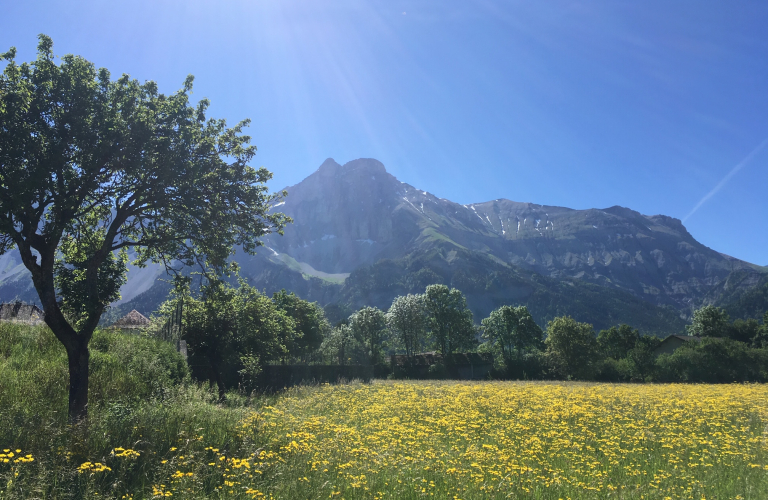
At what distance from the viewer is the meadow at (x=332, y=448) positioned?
661cm

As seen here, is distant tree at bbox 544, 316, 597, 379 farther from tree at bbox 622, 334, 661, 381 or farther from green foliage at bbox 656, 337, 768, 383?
green foliage at bbox 656, 337, 768, 383

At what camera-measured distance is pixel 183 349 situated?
2061 centimetres

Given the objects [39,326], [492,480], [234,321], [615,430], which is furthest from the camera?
[234,321]

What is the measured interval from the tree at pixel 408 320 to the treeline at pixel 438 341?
0.19m

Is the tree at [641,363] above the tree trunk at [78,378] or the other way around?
the other way around

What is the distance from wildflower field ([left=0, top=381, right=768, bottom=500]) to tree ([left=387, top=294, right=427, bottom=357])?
62551mm

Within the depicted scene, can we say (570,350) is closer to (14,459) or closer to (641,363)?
(641,363)

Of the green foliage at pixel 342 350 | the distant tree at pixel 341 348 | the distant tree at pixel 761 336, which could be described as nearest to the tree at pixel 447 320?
the green foliage at pixel 342 350

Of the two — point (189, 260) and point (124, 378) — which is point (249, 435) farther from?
point (124, 378)

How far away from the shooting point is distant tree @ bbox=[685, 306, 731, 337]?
269ft

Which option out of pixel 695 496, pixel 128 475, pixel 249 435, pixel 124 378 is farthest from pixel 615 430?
pixel 124 378

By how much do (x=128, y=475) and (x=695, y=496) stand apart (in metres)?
9.58

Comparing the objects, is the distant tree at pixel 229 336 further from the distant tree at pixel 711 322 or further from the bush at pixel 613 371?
the distant tree at pixel 711 322

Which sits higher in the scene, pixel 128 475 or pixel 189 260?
pixel 189 260
